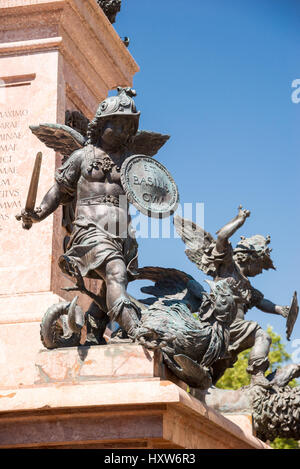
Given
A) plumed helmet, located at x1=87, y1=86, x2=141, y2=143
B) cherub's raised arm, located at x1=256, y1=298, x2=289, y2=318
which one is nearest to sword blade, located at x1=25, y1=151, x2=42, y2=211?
plumed helmet, located at x1=87, y1=86, x2=141, y2=143

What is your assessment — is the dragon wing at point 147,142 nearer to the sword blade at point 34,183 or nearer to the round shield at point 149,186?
the round shield at point 149,186

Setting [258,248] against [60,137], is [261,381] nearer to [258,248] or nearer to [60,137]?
[258,248]

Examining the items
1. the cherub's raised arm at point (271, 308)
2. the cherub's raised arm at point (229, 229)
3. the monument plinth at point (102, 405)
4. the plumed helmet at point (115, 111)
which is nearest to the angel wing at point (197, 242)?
the cherub's raised arm at point (229, 229)

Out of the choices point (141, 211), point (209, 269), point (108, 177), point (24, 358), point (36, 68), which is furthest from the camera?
point (36, 68)

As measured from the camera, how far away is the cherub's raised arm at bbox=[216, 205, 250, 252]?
8273 millimetres

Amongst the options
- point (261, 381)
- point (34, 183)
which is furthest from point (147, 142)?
point (261, 381)

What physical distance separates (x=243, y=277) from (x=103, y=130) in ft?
8.62

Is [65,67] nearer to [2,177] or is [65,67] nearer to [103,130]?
[2,177]

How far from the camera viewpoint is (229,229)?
8.53 meters

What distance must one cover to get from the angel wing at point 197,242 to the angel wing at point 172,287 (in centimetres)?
118

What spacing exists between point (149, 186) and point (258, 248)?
2.60m

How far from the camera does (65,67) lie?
384 inches

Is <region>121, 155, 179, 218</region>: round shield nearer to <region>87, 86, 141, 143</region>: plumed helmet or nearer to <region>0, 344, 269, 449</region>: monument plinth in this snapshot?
<region>87, 86, 141, 143</region>: plumed helmet
